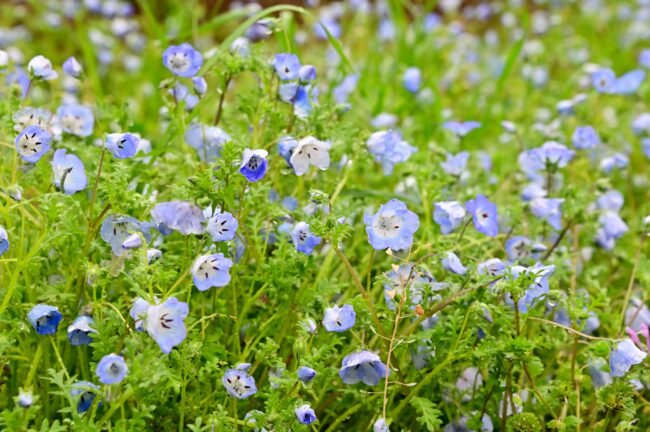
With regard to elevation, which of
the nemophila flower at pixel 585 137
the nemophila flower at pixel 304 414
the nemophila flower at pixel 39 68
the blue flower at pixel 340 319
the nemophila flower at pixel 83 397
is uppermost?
the nemophila flower at pixel 39 68

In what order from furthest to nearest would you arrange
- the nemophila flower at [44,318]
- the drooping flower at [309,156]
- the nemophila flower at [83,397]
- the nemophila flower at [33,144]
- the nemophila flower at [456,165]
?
the nemophila flower at [456,165]
the drooping flower at [309,156]
the nemophila flower at [33,144]
the nemophila flower at [44,318]
the nemophila flower at [83,397]

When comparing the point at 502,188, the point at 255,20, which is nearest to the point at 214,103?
the point at 255,20

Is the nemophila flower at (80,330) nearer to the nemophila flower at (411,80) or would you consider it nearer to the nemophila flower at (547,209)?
the nemophila flower at (547,209)

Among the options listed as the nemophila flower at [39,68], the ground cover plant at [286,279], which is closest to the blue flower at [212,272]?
the ground cover plant at [286,279]

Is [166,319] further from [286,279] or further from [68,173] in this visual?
[68,173]

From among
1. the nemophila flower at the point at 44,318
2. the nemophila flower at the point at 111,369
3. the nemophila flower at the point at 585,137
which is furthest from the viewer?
the nemophila flower at the point at 585,137

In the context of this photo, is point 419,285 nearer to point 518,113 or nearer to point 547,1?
point 518,113
